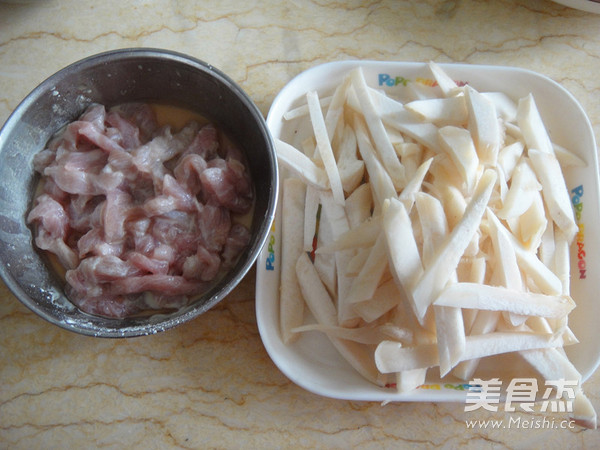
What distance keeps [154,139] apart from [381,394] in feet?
2.87

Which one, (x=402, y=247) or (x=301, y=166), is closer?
(x=402, y=247)

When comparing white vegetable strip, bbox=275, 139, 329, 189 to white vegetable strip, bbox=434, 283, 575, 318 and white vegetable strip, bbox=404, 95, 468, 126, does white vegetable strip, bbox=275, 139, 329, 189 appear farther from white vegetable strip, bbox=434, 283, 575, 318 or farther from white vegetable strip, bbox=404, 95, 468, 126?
white vegetable strip, bbox=434, 283, 575, 318

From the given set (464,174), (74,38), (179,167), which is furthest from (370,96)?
(74,38)

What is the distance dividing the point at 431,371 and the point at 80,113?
1142mm

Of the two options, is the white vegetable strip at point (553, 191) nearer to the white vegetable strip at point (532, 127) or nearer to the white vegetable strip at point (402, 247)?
the white vegetable strip at point (532, 127)

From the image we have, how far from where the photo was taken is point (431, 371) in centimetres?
125

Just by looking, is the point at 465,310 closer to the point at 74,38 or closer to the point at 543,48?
the point at 543,48

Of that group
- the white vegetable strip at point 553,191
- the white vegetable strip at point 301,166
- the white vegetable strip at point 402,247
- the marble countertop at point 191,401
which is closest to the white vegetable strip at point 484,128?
the white vegetable strip at point 553,191

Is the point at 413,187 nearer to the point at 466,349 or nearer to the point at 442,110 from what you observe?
the point at 442,110

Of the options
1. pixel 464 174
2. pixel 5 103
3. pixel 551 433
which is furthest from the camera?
pixel 5 103

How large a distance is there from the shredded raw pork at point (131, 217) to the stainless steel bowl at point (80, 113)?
4 centimetres

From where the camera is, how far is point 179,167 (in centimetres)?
127

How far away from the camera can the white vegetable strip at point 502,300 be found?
3.45 feet

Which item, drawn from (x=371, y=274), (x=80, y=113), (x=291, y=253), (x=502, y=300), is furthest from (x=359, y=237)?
(x=80, y=113)
